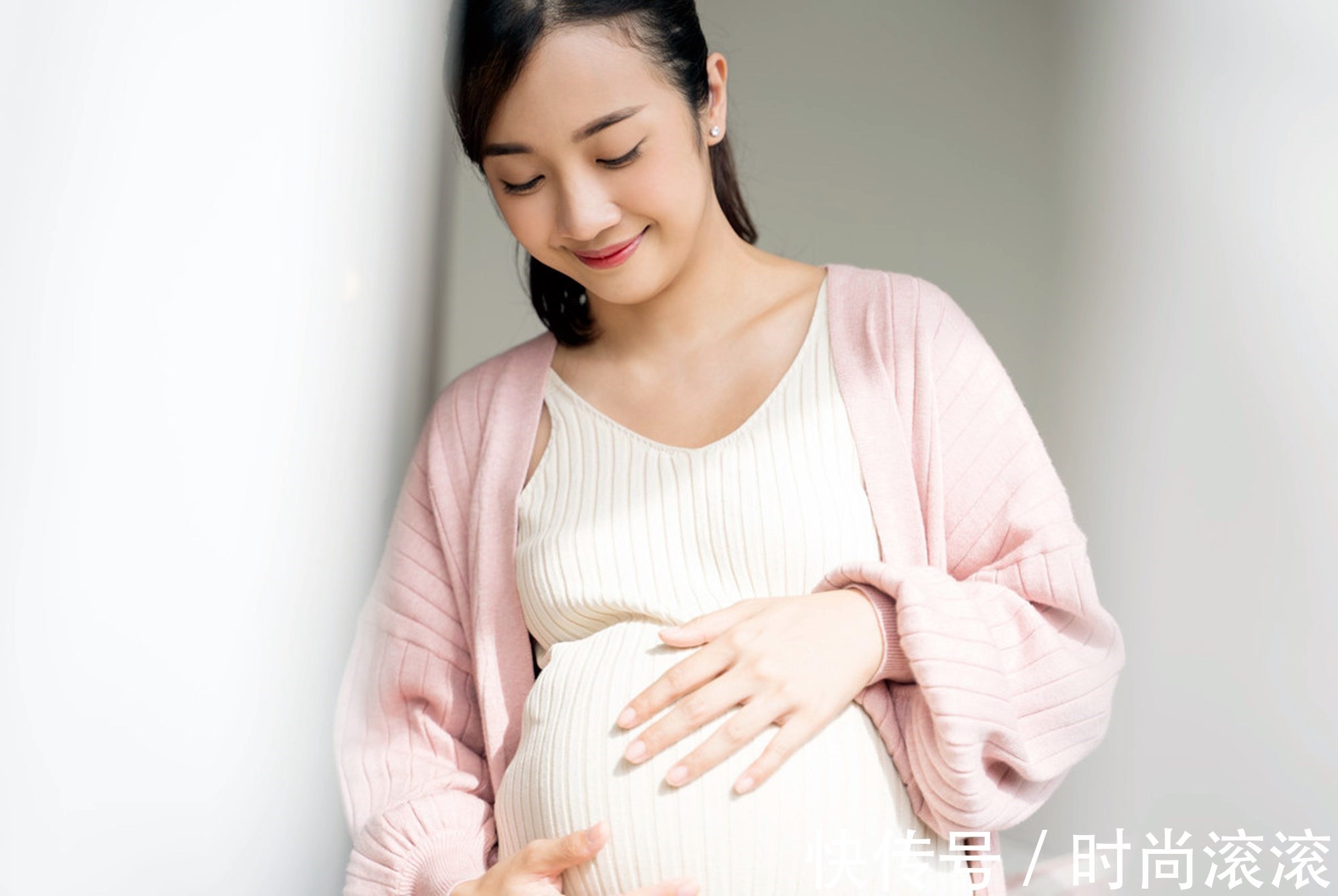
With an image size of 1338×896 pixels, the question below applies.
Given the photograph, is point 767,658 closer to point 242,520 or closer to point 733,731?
point 733,731

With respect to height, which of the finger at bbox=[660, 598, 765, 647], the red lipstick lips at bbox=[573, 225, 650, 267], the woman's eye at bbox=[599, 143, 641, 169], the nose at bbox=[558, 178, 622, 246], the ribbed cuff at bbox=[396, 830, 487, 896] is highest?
the woman's eye at bbox=[599, 143, 641, 169]

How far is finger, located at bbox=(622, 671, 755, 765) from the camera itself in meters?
0.80

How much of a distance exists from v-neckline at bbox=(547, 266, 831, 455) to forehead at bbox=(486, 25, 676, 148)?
225 millimetres

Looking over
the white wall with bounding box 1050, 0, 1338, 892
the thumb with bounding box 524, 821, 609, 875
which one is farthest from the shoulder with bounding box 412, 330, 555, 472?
the white wall with bounding box 1050, 0, 1338, 892

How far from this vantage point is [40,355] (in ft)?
0.99

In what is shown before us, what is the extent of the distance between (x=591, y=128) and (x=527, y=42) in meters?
0.08

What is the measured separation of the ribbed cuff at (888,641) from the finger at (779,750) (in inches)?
2.4

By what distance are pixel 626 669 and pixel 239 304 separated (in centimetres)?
55

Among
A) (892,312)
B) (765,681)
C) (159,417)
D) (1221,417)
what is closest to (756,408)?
(892,312)

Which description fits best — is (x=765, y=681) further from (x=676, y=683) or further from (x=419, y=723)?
(x=419, y=723)

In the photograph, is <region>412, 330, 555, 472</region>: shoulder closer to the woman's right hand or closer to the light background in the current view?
the light background

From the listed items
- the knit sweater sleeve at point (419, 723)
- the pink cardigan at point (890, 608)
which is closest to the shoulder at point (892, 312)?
the pink cardigan at point (890, 608)

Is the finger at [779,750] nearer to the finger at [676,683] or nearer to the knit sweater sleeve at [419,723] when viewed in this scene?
the finger at [676,683]

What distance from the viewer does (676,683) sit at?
0.81m
